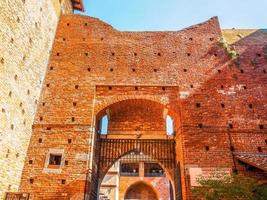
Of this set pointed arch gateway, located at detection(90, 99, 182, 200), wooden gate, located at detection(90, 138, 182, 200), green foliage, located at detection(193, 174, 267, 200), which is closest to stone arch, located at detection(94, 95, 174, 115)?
pointed arch gateway, located at detection(90, 99, 182, 200)

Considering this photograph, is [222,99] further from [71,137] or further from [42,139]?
[42,139]

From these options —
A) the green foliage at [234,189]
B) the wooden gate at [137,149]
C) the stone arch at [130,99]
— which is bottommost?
the green foliage at [234,189]

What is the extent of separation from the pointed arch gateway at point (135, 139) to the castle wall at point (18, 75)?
2.61 m

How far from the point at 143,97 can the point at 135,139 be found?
2287 millimetres

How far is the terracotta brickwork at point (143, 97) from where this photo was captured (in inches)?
309

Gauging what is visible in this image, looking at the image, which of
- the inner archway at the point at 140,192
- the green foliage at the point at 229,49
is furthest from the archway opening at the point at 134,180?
the green foliage at the point at 229,49

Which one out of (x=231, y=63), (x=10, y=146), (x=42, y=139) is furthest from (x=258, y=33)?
(x=10, y=146)

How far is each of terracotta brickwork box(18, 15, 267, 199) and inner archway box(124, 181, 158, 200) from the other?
36.6ft

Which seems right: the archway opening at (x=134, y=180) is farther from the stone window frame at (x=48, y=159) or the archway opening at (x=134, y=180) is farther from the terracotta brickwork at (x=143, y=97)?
the stone window frame at (x=48, y=159)

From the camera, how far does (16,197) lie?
6871 millimetres

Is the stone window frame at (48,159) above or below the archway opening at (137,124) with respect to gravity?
below

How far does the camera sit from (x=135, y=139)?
34.6 feet

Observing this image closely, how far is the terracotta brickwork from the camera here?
7.86m

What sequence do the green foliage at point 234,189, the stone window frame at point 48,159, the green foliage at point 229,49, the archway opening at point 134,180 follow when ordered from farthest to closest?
the archway opening at point 134,180 < the green foliage at point 229,49 < the stone window frame at point 48,159 < the green foliage at point 234,189
